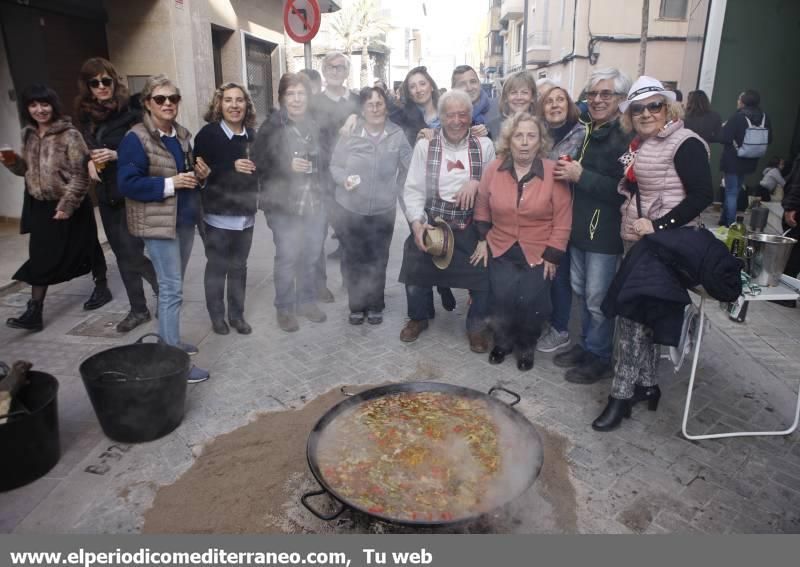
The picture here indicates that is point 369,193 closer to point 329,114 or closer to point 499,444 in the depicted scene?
point 329,114

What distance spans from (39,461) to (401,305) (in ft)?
11.2

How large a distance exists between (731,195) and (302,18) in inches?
285

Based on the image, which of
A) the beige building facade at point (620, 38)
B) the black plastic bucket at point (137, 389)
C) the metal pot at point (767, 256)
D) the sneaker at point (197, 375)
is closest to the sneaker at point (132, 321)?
the sneaker at point (197, 375)

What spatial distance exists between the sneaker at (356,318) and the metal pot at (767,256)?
3130mm

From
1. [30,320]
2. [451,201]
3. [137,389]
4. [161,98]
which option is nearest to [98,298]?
[30,320]

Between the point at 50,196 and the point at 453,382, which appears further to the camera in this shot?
the point at 50,196

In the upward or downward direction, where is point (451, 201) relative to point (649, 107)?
downward

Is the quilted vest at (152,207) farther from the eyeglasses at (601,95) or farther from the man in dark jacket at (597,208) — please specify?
the eyeglasses at (601,95)

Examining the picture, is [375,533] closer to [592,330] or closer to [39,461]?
[39,461]

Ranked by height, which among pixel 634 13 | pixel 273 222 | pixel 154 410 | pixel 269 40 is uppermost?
pixel 634 13

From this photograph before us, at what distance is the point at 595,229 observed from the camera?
382 cm

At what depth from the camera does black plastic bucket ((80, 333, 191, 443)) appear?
3.12 meters

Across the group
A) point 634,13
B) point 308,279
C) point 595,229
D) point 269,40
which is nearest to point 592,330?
point 595,229

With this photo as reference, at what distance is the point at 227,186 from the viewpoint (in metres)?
4.33
